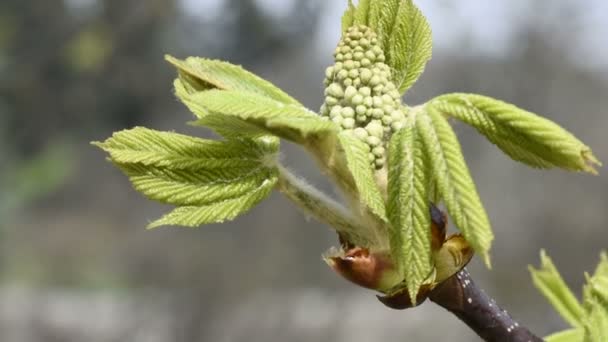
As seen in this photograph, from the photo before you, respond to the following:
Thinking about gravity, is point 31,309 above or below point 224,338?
above

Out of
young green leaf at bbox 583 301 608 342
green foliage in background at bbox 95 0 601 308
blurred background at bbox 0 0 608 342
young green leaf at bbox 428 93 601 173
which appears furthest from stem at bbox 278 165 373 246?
blurred background at bbox 0 0 608 342

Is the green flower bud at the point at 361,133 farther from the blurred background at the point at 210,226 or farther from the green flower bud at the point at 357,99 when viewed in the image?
the blurred background at the point at 210,226

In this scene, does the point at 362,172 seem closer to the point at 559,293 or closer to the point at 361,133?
the point at 361,133

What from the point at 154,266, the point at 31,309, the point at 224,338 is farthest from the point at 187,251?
the point at 224,338

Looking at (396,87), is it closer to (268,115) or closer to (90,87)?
(268,115)

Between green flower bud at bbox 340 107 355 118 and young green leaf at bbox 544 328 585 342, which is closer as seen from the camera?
green flower bud at bbox 340 107 355 118

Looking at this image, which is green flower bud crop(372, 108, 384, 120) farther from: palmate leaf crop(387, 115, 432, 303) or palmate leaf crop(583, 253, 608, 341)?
palmate leaf crop(583, 253, 608, 341)

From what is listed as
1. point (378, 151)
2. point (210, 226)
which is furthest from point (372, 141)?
point (210, 226)

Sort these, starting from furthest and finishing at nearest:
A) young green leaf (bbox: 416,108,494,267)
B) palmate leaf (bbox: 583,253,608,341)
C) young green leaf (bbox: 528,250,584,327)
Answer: young green leaf (bbox: 528,250,584,327), palmate leaf (bbox: 583,253,608,341), young green leaf (bbox: 416,108,494,267)
